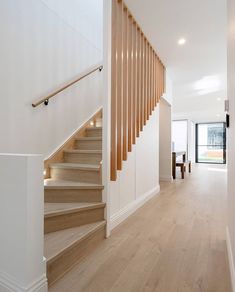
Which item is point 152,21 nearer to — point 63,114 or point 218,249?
point 63,114

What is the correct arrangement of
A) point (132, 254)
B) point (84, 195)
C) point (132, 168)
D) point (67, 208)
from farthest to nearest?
point (132, 168), point (84, 195), point (67, 208), point (132, 254)

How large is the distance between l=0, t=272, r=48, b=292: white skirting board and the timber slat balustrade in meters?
1.20

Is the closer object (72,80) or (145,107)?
(72,80)

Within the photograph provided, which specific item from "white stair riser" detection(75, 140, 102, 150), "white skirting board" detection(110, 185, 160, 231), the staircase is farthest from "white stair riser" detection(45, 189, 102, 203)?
"white stair riser" detection(75, 140, 102, 150)

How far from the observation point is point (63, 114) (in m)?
3.00

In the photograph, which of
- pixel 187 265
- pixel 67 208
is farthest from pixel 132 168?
pixel 187 265

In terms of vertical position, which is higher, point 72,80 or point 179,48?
point 179,48

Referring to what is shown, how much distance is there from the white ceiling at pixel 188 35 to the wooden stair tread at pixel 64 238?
8.80 ft

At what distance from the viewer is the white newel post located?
46.5 inches

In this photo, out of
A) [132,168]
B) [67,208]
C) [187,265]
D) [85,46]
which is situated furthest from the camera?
[85,46]

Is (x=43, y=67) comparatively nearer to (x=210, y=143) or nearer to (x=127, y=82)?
(x=127, y=82)

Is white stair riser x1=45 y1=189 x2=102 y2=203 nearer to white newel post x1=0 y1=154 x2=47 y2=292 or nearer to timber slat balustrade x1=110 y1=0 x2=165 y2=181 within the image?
timber slat balustrade x1=110 y1=0 x2=165 y2=181

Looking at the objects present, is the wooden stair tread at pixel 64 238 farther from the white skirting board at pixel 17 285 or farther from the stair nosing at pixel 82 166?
the stair nosing at pixel 82 166

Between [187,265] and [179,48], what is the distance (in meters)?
3.34
